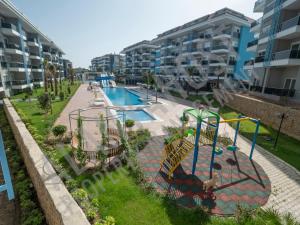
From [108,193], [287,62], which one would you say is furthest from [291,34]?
[108,193]

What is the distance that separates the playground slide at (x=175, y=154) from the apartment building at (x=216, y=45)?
3187 cm

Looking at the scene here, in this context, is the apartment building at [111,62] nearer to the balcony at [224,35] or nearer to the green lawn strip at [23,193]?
the balcony at [224,35]

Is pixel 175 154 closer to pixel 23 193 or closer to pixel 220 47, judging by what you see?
pixel 23 193

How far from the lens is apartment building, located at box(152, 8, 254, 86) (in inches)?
1422

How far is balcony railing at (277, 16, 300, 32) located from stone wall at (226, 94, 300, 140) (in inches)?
334

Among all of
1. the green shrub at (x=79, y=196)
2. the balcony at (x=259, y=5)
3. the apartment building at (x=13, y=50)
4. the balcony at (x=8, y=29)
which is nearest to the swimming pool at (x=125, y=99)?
the apartment building at (x=13, y=50)

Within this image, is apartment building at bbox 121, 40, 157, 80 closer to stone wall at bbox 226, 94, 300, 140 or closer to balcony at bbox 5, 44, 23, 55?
balcony at bbox 5, 44, 23, 55

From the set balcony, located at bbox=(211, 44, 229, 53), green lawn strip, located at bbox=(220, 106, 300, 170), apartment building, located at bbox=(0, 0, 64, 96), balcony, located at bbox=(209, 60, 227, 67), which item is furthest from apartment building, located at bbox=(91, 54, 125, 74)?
green lawn strip, located at bbox=(220, 106, 300, 170)

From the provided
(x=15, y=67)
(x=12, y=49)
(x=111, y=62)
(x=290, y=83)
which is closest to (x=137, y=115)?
(x=290, y=83)

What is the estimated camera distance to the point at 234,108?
79.9 feet

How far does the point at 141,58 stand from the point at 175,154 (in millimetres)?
66838

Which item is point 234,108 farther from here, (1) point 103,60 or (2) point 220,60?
(1) point 103,60

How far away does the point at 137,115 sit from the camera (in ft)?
72.2

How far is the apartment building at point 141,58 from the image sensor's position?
223ft
